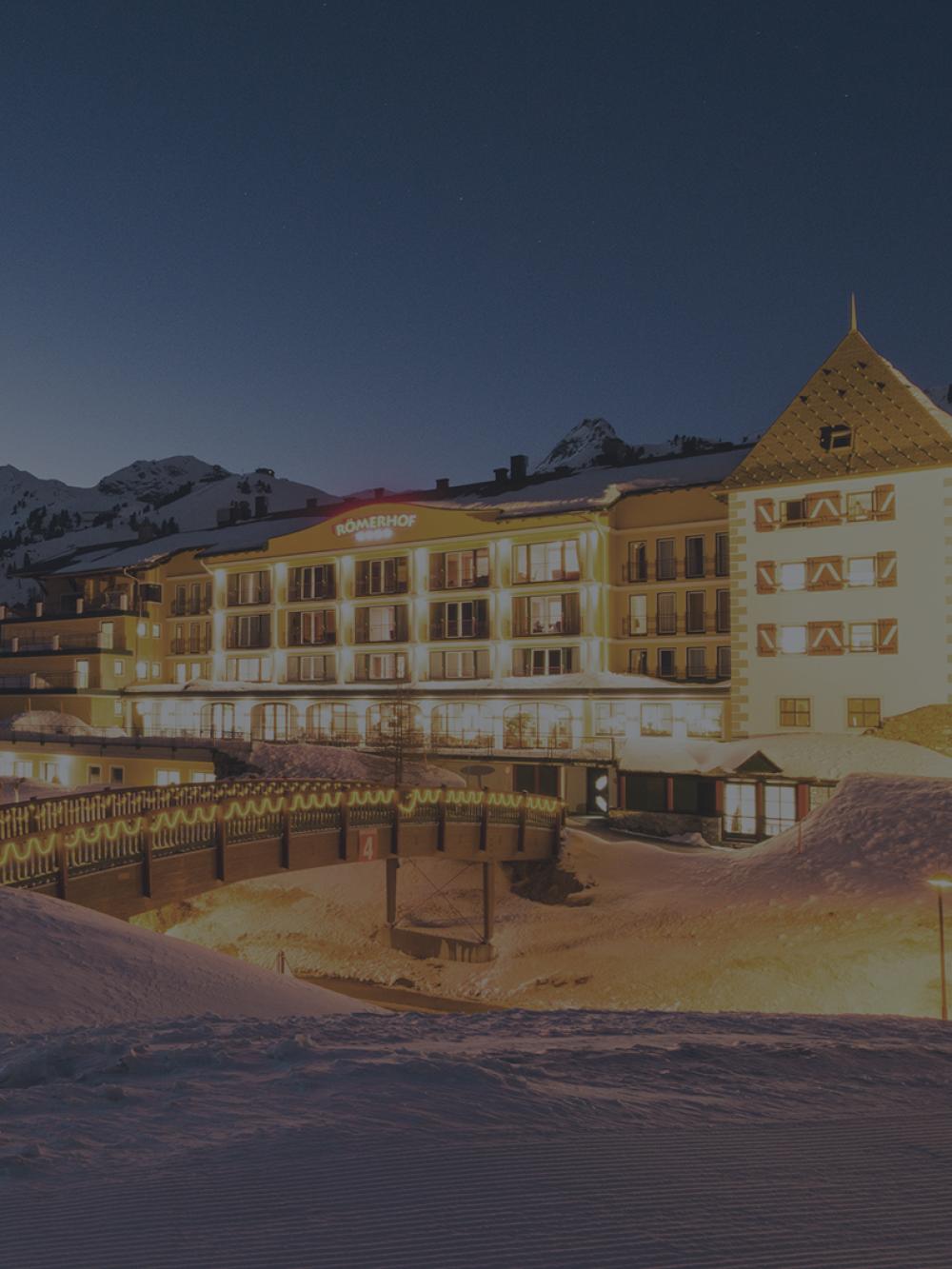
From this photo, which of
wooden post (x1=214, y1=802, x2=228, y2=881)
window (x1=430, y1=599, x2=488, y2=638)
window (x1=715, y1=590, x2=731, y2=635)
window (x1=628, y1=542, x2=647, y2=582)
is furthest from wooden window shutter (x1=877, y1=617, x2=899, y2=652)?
wooden post (x1=214, y1=802, x2=228, y2=881)

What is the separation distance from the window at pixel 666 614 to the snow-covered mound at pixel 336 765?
12576mm

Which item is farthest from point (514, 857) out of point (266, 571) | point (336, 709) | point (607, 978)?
point (266, 571)

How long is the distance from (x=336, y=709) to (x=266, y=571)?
1088 cm

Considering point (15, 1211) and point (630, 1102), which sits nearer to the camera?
point (15, 1211)

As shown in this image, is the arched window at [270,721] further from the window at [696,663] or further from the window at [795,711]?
the window at [795,711]

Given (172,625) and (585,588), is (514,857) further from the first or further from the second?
(172,625)

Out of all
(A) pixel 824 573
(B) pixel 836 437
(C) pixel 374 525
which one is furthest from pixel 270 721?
(B) pixel 836 437

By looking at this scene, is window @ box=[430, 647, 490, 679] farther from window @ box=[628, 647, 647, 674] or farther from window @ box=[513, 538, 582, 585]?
window @ box=[628, 647, 647, 674]

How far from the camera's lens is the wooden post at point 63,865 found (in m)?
19.9

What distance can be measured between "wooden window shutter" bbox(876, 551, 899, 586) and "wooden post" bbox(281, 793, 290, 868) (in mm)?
24503

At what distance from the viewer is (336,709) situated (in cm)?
5244

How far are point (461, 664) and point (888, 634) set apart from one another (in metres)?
22.3

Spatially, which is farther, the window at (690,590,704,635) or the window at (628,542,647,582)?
the window at (628,542,647,582)

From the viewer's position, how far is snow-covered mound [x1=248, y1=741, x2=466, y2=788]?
1719 inches
